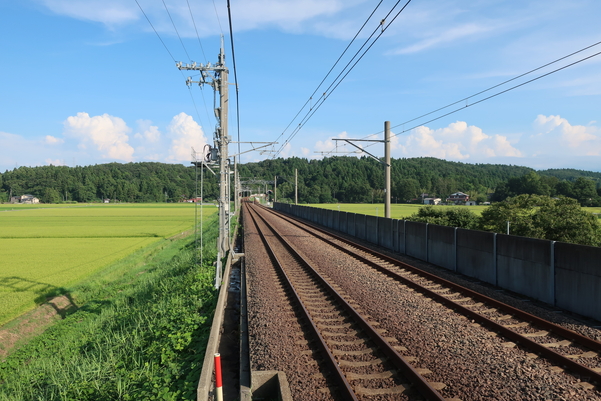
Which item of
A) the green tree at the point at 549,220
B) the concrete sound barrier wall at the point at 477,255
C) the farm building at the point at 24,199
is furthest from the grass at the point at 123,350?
the farm building at the point at 24,199

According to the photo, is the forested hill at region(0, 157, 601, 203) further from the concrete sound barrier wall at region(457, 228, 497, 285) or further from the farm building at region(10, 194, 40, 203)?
the concrete sound barrier wall at region(457, 228, 497, 285)

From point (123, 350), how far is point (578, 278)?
1009cm

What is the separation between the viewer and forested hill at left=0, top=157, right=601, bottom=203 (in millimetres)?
146375

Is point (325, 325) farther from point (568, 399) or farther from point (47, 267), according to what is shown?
point (47, 267)

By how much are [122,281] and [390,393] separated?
715 inches

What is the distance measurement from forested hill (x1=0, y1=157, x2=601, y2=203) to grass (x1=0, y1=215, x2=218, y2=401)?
12255 cm

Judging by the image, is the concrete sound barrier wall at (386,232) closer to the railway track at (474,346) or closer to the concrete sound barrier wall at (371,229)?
the concrete sound barrier wall at (371,229)

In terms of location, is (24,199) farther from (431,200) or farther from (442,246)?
(442,246)

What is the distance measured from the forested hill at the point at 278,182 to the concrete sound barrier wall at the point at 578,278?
129m

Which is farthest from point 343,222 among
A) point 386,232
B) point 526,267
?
point 526,267

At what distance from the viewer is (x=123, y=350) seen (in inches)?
349

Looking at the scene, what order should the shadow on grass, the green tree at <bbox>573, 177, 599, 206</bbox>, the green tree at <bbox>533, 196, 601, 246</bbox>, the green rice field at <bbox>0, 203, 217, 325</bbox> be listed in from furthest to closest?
the green tree at <bbox>573, 177, 599, 206</bbox>
the green tree at <bbox>533, 196, 601, 246</bbox>
the green rice field at <bbox>0, 203, 217, 325</bbox>
the shadow on grass

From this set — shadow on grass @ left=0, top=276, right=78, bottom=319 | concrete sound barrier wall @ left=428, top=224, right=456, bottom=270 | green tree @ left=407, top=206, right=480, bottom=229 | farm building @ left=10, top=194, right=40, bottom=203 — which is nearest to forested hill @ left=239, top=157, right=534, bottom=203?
farm building @ left=10, top=194, right=40, bottom=203

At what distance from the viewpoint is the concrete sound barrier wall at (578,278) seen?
880cm
